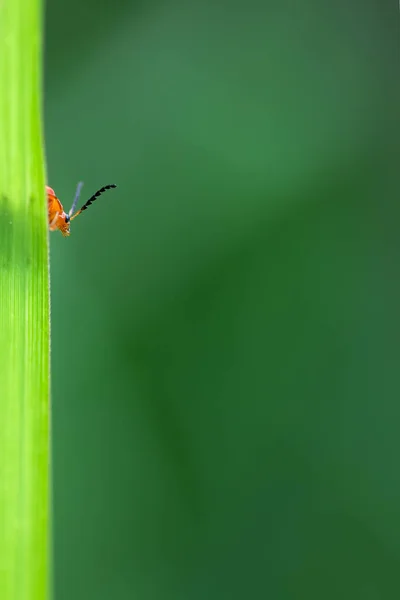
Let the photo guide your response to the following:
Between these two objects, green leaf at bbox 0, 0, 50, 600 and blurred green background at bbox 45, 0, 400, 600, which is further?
blurred green background at bbox 45, 0, 400, 600

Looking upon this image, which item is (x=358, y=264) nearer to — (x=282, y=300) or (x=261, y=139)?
(x=282, y=300)

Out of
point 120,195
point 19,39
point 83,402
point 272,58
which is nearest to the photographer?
point 19,39

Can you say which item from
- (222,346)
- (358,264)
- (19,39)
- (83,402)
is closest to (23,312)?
(19,39)

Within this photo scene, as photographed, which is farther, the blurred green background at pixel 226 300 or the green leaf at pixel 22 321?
the blurred green background at pixel 226 300
